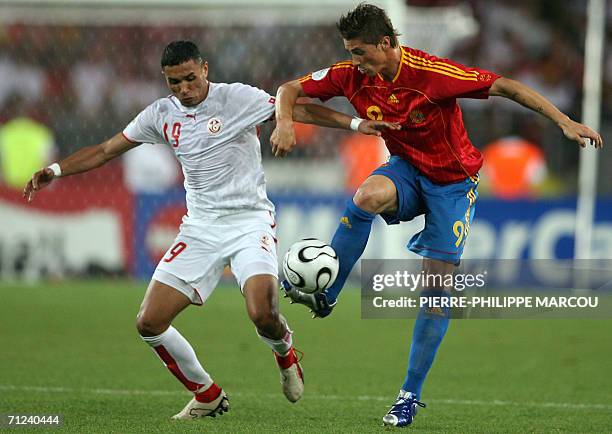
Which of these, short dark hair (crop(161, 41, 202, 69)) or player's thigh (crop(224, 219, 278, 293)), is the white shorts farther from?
short dark hair (crop(161, 41, 202, 69))

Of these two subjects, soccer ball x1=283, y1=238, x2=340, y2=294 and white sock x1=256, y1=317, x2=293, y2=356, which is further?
white sock x1=256, y1=317, x2=293, y2=356

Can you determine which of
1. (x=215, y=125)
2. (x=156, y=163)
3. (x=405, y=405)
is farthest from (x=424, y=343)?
(x=156, y=163)

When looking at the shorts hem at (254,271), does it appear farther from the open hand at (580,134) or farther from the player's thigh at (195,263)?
the open hand at (580,134)

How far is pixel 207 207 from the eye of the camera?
7219 mm

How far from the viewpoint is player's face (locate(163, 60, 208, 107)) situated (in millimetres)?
6883

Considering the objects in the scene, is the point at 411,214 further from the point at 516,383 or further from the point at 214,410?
the point at 516,383

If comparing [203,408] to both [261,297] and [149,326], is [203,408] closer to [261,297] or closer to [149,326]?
[149,326]

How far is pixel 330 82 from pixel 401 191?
792 millimetres

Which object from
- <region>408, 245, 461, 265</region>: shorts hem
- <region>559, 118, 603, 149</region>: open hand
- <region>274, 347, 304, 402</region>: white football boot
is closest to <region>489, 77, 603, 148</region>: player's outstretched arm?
<region>559, 118, 603, 149</region>: open hand

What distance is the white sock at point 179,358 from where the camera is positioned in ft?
23.1

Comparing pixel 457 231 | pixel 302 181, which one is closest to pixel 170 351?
pixel 457 231

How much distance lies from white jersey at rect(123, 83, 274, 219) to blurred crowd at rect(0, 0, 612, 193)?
23.5 feet

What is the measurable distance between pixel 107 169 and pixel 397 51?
36.2 ft

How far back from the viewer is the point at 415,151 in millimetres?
6961
